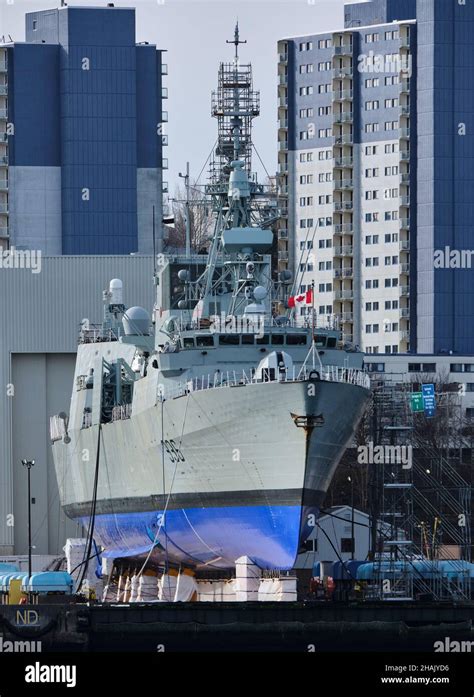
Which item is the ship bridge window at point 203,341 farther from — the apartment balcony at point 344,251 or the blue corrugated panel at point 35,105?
the apartment balcony at point 344,251

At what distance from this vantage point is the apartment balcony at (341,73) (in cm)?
15250

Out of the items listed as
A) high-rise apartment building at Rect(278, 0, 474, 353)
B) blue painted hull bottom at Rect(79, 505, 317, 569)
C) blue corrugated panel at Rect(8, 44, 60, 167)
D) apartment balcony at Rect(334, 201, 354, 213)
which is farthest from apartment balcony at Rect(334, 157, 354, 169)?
blue painted hull bottom at Rect(79, 505, 317, 569)

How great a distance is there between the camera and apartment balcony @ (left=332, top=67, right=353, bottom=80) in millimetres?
152500

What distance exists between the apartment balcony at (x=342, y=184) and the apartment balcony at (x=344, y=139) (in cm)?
258

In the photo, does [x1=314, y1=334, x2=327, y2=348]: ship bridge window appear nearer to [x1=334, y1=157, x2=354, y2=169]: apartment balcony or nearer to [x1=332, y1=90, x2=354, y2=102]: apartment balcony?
[x1=332, y1=90, x2=354, y2=102]: apartment balcony

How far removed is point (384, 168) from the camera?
6024 inches

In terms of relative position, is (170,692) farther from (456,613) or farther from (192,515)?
(192,515)

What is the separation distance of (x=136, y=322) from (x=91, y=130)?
149ft

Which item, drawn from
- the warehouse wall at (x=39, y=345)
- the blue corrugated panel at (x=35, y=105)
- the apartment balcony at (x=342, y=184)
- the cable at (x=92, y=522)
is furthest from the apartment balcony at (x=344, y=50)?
the cable at (x=92, y=522)

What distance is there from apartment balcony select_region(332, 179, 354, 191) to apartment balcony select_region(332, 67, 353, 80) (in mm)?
7235

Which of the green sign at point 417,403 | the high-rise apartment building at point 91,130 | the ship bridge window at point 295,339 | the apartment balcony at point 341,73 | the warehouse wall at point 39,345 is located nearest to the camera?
the ship bridge window at point 295,339

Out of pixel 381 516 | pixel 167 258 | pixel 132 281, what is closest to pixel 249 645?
pixel 381 516

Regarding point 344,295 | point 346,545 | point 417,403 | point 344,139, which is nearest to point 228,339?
point 346,545

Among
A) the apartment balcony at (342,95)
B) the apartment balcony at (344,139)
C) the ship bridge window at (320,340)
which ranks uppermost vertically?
the apartment balcony at (342,95)
